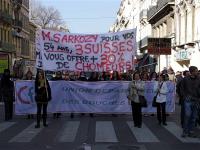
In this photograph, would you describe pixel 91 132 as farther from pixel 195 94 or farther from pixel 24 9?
pixel 24 9

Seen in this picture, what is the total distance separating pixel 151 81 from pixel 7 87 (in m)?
4.86

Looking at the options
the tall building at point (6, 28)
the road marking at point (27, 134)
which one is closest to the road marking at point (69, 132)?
the road marking at point (27, 134)

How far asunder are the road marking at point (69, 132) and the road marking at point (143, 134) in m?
1.51

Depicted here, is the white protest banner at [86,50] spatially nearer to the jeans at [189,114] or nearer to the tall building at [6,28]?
the jeans at [189,114]

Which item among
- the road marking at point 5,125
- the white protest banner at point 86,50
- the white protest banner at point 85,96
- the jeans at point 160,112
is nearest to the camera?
the road marking at point 5,125

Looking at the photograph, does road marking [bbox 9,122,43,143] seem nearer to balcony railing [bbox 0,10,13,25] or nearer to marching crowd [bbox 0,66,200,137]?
marching crowd [bbox 0,66,200,137]

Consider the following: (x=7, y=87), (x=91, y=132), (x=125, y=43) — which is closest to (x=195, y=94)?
(x=91, y=132)

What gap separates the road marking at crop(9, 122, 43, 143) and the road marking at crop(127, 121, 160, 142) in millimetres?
2499

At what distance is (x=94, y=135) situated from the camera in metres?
13.3

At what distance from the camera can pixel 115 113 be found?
18.5 m

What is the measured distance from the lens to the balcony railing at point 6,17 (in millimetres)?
67162

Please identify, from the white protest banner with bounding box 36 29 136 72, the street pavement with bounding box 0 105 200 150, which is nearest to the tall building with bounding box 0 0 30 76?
the white protest banner with bounding box 36 29 136 72

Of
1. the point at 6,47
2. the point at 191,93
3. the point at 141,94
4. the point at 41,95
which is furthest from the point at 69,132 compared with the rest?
the point at 6,47

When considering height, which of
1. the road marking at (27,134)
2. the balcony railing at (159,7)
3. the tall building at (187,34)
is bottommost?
the road marking at (27,134)
